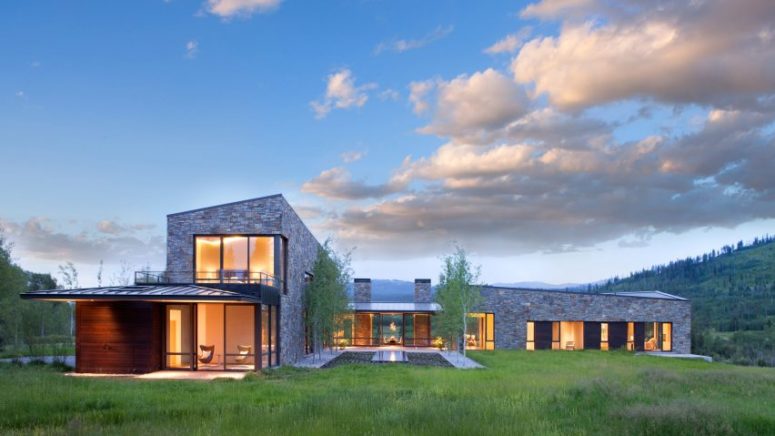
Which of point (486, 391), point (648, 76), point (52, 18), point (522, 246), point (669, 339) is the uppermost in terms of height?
point (52, 18)

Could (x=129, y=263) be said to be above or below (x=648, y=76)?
below

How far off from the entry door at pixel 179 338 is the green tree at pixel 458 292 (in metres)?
15.0

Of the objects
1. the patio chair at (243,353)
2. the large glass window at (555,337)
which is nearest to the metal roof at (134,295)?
the patio chair at (243,353)

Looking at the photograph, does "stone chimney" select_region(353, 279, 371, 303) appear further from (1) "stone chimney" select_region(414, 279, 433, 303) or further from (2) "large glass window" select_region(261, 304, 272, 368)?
(2) "large glass window" select_region(261, 304, 272, 368)

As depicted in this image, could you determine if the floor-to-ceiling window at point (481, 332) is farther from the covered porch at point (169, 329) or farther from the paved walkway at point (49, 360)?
the paved walkway at point (49, 360)

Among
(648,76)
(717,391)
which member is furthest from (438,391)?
(648,76)

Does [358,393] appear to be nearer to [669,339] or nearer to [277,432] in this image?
[277,432]

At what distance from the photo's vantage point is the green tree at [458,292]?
107ft

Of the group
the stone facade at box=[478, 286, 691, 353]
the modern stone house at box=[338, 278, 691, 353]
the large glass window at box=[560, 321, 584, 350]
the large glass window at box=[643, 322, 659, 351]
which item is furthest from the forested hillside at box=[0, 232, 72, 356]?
the large glass window at box=[643, 322, 659, 351]

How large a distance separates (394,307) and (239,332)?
1840 centimetres

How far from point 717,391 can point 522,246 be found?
27566 mm

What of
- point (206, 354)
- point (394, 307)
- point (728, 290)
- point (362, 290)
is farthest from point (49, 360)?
point (728, 290)

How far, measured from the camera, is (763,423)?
1105 centimetres

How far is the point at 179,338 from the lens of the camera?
2142 cm
